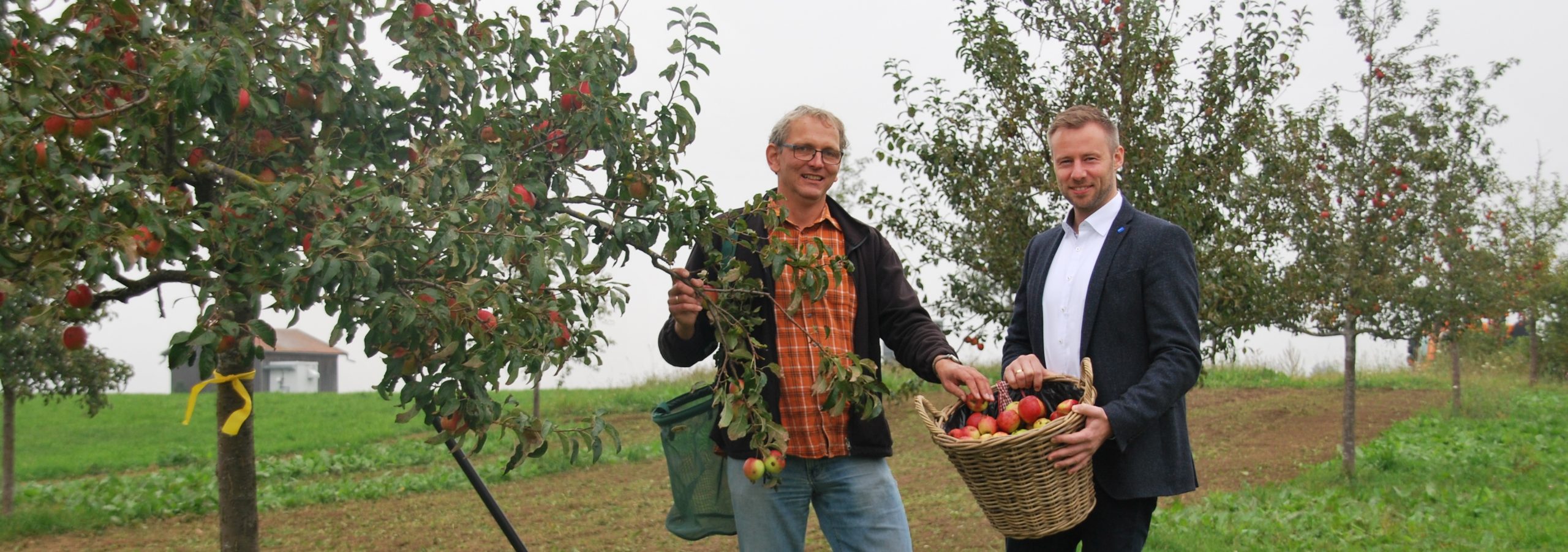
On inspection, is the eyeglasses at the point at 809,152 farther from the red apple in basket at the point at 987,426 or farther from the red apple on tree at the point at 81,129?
the red apple on tree at the point at 81,129

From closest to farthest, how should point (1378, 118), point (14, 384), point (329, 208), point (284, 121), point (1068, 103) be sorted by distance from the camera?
point (329, 208)
point (284, 121)
point (1068, 103)
point (14, 384)
point (1378, 118)

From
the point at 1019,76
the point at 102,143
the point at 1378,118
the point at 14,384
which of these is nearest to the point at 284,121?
Answer: the point at 102,143

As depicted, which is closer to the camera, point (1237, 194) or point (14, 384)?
point (1237, 194)

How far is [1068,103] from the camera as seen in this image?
6.40m

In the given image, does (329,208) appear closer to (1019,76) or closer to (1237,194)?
(1019,76)

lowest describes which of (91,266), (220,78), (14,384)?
(14,384)

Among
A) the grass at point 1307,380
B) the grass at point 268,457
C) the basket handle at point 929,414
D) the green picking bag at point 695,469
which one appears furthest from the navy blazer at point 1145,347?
the grass at point 1307,380

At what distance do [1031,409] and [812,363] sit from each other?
601 mm

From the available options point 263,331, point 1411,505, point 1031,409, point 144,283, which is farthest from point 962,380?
point 1411,505

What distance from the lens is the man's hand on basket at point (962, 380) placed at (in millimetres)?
2746

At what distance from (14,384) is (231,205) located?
7050 millimetres

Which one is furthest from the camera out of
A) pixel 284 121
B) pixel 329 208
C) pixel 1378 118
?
pixel 1378 118

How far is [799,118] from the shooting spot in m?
2.94

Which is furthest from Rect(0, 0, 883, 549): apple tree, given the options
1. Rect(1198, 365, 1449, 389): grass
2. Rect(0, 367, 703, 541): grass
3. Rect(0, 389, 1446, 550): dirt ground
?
Rect(1198, 365, 1449, 389): grass
